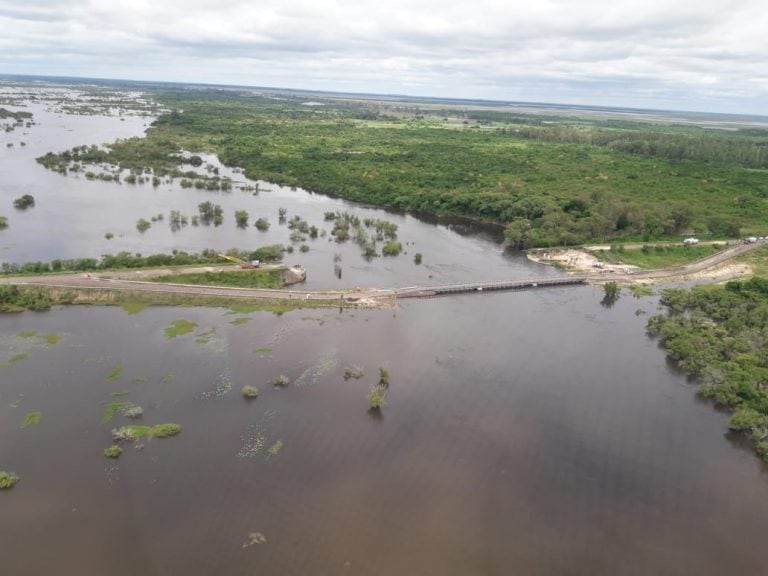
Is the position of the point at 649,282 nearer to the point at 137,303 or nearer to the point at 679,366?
the point at 679,366

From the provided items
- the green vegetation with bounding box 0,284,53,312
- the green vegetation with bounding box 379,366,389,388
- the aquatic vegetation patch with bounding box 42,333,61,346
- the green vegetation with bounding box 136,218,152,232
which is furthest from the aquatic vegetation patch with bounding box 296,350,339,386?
the green vegetation with bounding box 136,218,152,232

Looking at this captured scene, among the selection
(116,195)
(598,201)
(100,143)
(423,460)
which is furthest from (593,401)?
(100,143)

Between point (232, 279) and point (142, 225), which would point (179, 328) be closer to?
point (232, 279)

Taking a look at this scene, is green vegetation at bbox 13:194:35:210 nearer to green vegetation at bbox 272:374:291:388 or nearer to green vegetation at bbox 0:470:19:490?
green vegetation at bbox 272:374:291:388

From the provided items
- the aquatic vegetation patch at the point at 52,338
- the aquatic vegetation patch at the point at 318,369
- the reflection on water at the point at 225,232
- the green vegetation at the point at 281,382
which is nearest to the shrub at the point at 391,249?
the reflection on water at the point at 225,232

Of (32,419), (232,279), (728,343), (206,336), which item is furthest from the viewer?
(232,279)

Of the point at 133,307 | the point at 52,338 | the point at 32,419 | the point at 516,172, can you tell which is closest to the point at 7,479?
the point at 32,419

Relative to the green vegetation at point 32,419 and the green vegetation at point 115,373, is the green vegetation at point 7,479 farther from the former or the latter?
the green vegetation at point 115,373
